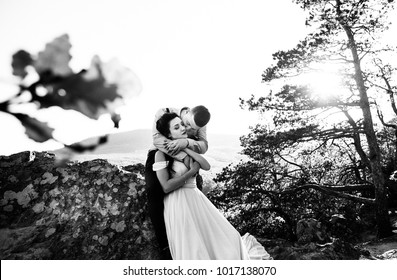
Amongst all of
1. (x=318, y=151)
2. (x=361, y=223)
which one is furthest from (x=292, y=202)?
(x=361, y=223)

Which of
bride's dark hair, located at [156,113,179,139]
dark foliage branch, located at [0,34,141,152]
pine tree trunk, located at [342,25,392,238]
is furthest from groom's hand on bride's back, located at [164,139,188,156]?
pine tree trunk, located at [342,25,392,238]

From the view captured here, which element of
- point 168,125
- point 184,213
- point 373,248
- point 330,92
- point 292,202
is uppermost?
point 330,92

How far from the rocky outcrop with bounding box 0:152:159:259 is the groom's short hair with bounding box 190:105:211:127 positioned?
21.9 inches

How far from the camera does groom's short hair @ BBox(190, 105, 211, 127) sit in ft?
7.88

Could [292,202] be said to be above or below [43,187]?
below

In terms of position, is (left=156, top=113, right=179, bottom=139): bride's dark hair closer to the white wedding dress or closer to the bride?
the bride

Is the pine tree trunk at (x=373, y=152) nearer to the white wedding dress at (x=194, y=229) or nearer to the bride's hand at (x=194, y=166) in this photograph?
the white wedding dress at (x=194, y=229)

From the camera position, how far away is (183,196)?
239 cm

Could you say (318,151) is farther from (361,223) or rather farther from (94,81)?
(94,81)

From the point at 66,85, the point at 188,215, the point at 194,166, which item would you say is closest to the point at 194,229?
the point at 188,215

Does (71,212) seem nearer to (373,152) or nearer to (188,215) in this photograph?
(188,215)

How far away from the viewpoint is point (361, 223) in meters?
10.5
